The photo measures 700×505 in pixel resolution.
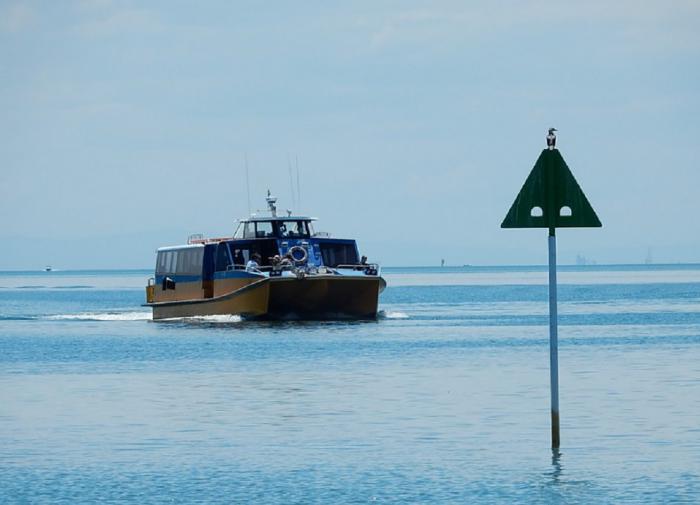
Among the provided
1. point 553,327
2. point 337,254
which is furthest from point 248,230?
point 553,327

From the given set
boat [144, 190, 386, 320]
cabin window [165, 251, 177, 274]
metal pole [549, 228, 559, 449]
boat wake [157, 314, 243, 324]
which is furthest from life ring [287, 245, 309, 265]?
metal pole [549, 228, 559, 449]

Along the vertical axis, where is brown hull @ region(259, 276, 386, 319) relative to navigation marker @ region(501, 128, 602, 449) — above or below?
below

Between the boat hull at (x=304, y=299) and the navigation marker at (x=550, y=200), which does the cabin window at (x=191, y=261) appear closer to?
the boat hull at (x=304, y=299)

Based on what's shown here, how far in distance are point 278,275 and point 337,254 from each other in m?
4.69

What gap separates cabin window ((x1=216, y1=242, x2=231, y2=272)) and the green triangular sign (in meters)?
47.0

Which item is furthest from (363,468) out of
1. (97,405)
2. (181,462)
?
(97,405)

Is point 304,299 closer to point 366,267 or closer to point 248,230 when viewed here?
point 366,267

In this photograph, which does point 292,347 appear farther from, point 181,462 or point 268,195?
point 181,462

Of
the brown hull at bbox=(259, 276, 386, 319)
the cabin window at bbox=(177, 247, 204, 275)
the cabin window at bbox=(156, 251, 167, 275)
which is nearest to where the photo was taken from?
the brown hull at bbox=(259, 276, 386, 319)

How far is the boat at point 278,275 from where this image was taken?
63.2 metres

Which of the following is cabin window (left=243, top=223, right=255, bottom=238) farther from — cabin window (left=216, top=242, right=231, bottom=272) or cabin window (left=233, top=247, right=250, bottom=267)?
cabin window (left=216, top=242, right=231, bottom=272)

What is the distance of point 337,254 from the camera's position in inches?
2638

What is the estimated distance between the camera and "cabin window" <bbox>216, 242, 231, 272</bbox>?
66.8m

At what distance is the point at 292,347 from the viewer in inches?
2016
